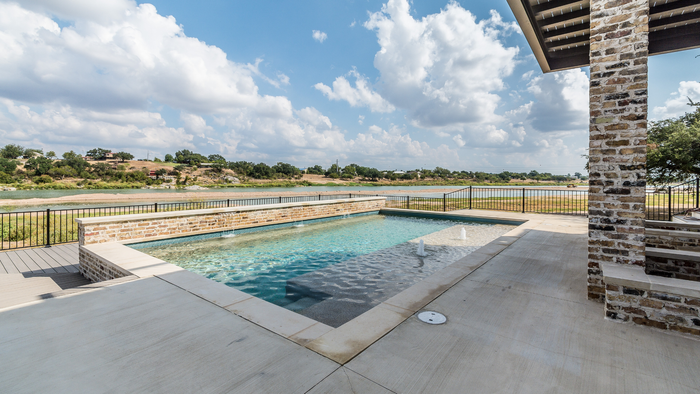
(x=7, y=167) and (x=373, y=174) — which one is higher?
(x=373, y=174)

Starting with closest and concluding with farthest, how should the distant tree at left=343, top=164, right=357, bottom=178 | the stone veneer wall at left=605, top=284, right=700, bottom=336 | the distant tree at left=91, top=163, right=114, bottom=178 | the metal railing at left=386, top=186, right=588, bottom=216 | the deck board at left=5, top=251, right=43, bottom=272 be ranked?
the stone veneer wall at left=605, top=284, right=700, bottom=336
the deck board at left=5, top=251, right=43, bottom=272
the metal railing at left=386, top=186, right=588, bottom=216
the distant tree at left=91, top=163, right=114, bottom=178
the distant tree at left=343, top=164, right=357, bottom=178

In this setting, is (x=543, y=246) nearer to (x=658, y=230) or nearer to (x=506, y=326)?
(x=658, y=230)

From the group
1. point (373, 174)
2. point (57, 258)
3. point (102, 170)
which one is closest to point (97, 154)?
point (102, 170)

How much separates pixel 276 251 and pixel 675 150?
14156 millimetres

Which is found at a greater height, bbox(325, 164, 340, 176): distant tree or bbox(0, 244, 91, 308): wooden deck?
bbox(325, 164, 340, 176): distant tree

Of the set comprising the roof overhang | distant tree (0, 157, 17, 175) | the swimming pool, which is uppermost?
distant tree (0, 157, 17, 175)

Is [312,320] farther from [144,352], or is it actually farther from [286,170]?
[286,170]

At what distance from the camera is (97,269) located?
4965mm

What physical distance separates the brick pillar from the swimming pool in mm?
2707

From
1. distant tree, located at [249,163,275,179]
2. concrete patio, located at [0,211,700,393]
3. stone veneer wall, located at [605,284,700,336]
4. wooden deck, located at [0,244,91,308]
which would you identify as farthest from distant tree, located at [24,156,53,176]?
stone veneer wall, located at [605,284,700,336]

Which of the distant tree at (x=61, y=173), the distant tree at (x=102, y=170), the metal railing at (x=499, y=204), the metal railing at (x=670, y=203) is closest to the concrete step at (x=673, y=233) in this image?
the metal railing at (x=499, y=204)

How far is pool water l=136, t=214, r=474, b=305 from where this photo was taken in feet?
16.5

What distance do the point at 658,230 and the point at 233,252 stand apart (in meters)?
7.93

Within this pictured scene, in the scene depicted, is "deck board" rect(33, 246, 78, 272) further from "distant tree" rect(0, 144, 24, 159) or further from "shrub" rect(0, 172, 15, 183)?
"distant tree" rect(0, 144, 24, 159)
